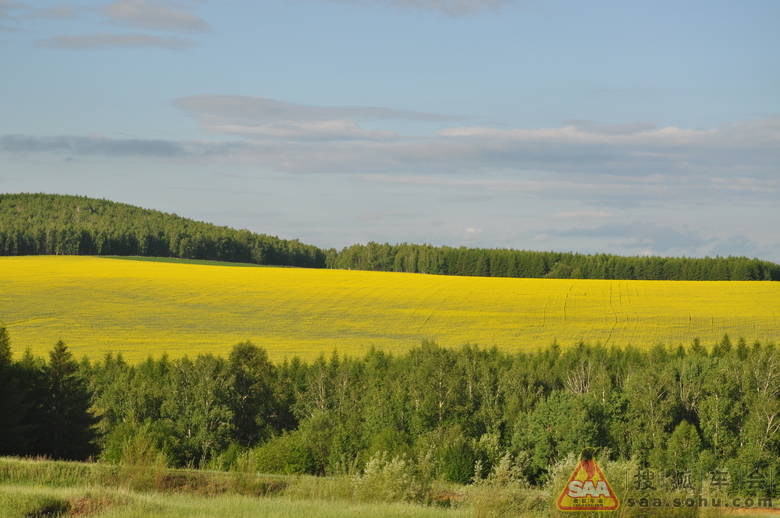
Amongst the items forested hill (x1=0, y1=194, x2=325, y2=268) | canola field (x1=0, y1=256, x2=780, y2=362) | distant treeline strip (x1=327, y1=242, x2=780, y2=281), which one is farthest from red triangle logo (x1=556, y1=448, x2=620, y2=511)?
forested hill (x1=0, y1=194, x2=325, y2=268)

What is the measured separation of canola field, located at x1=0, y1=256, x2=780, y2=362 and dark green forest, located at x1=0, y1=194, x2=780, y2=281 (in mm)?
36022

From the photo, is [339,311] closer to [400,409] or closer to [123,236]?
[400,409]

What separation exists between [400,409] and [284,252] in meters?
113

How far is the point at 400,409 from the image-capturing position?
5116cm

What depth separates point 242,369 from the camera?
179 feet

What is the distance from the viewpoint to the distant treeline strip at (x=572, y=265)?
129 metres

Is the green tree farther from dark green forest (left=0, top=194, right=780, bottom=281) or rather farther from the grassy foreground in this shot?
dark green forest (left=0, top=194, right=780, bottom=281)

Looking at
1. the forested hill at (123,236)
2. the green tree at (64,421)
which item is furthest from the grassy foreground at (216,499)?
the forested hill at (123,236)

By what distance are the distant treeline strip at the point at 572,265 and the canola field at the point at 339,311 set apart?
108ft

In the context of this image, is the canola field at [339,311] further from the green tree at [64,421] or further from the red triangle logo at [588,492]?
the red triangle logo at [588,492]

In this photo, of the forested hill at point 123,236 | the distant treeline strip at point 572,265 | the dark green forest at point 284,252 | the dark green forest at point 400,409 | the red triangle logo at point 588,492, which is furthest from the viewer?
the forested hill at point 123,236

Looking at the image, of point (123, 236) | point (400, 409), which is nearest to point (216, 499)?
point (400, 409)

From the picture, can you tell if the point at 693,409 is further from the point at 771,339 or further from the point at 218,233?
the point at 218,233

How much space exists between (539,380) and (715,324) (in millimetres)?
25427
